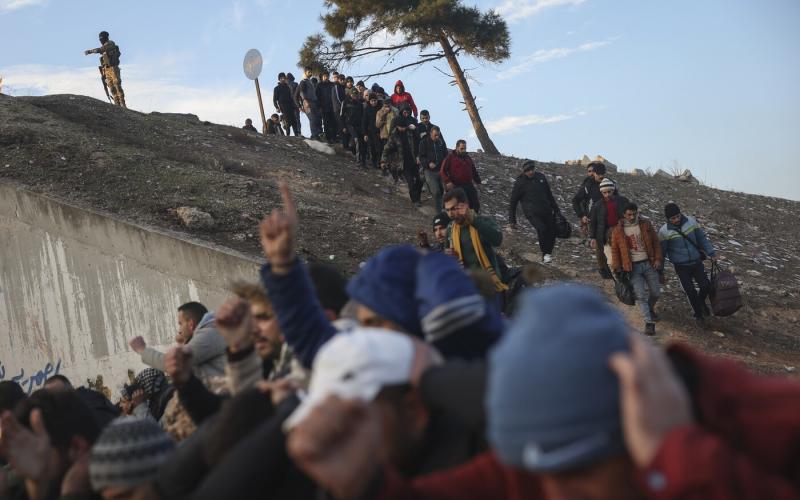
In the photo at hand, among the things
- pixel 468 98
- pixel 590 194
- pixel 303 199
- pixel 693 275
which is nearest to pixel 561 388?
pixel 693 275

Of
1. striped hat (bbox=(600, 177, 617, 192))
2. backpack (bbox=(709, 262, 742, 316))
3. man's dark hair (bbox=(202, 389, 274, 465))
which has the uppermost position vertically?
striped hat (bbox=(600, 177, 617, 192))

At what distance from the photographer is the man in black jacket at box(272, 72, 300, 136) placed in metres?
20.4

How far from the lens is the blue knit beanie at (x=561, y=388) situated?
1396 millimetres

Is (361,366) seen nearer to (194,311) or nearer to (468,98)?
(194,311)

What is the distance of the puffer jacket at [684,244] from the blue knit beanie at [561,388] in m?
9.38

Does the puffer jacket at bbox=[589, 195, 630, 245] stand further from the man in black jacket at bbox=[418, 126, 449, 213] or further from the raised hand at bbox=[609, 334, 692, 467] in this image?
the raised hand at bbox=[609, 334, 692, 467]

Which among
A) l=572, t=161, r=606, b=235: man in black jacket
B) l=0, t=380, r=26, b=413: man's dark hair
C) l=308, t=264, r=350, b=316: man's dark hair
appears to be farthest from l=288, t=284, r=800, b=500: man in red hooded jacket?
l=572, t=161, r=606, b=235: man in black jacket

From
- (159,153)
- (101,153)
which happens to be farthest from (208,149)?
(101,153)

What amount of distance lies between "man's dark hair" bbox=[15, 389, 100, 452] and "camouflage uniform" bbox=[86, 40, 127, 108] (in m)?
15.7

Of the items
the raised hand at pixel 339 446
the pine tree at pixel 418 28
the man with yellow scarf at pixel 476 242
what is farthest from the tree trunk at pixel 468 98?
the raised hand at pixel 339 446

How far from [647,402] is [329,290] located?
2.37 meters

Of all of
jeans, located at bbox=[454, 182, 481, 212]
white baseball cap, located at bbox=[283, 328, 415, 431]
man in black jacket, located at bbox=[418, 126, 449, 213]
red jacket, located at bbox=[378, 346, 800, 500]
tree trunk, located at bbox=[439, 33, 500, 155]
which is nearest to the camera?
red jacket, located at bbox=[378, 346, 800, 500]

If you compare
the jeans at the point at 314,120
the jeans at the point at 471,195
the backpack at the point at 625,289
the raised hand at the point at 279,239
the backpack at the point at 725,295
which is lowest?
the backpack at the point at 725,295

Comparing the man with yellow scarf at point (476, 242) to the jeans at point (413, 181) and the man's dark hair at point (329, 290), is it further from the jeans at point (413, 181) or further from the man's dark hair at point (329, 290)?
the jeans at point (413, 181)
